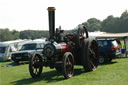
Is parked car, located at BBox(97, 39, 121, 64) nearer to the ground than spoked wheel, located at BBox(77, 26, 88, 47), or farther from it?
nearer to the ground

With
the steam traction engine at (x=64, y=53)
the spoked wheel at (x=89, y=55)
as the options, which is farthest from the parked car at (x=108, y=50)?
the steam traction engine at (x=64, y=53)

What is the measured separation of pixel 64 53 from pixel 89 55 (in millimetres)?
1790

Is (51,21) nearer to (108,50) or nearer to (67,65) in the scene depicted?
(67,65)

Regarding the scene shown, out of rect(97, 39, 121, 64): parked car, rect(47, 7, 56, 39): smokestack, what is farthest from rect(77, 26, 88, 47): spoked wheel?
rect(97, 39, 121, 64): parked car

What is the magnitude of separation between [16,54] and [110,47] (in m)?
7.33

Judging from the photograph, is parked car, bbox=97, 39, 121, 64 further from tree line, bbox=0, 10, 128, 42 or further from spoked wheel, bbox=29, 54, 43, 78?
tree line, bbox=0, 10, 128, 42

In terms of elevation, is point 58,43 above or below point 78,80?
above

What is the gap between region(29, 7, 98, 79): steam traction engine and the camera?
9.66 meters

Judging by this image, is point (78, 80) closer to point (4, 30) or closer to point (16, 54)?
point (16, 54)

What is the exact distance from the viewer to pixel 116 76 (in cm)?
962

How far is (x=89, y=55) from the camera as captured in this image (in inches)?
452

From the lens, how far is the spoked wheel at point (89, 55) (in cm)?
1068

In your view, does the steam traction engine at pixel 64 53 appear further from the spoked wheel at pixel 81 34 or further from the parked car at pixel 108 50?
the parked car at pixel 108 50

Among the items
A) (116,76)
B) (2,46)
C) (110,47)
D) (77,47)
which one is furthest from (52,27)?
(2,46)
